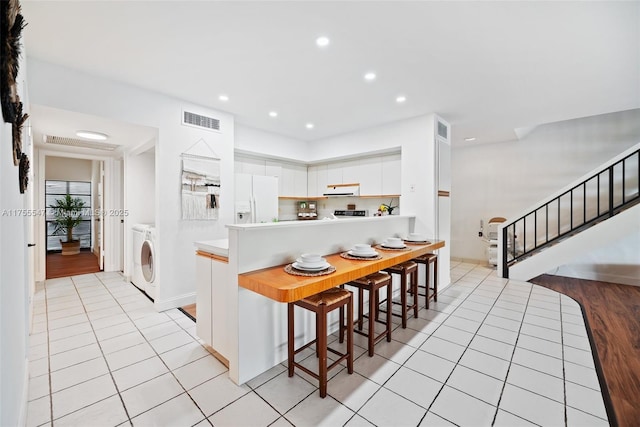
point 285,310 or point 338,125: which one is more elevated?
point 338,125

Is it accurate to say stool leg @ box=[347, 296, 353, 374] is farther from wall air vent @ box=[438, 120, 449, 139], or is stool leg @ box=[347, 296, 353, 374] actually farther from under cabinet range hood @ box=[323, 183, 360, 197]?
under cabinet range hood @ box=[323, 183, 360, 197]

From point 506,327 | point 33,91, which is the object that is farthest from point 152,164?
point 506,327

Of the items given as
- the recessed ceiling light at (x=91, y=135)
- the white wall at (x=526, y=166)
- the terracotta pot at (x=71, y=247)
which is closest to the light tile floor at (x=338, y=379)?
the recessed ceiling light at (x=91, y=135)

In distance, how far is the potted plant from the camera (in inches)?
282

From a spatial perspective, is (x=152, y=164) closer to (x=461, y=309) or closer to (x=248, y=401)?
(x=248, y=401)

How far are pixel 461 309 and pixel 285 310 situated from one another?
7.99 ft

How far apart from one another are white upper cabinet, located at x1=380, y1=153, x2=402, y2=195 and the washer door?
12.6 ft

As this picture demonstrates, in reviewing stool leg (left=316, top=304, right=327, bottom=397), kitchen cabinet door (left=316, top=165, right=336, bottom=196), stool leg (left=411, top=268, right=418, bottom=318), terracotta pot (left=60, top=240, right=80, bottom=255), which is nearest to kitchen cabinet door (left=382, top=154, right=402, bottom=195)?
kitchen cabinet door (left=316, top=165, right=336, bottom=196)

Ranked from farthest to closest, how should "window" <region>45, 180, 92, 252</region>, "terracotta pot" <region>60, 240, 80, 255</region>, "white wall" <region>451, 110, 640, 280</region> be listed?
1. "window" <region>45, 180, 92, 252</region>
2. "terracotta pot" <region>60, 240, 80, 255</region>
3. "white wall" <region>451, 110, 640, 280</region>

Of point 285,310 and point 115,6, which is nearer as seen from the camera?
point 115,6

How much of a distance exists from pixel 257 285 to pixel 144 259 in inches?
119

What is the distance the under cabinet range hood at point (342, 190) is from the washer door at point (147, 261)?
3.39 m

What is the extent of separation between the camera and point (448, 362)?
92.4 inches

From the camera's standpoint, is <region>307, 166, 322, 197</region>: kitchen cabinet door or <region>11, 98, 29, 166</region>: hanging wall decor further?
<region>307, 166, 322, 197</region>: kitchen cabinet door
